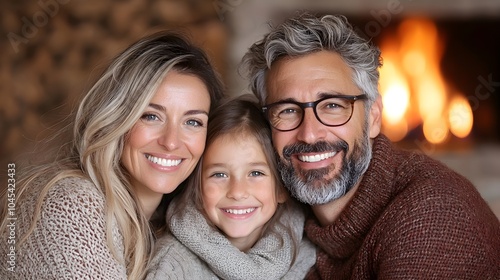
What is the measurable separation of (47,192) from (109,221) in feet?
0.59

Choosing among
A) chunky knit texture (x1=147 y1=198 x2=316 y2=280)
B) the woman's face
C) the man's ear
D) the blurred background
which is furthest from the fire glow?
the woman's face

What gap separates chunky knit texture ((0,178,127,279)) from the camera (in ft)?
5.36

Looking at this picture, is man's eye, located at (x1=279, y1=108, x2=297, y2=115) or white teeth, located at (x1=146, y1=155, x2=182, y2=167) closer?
white teeth, located at (x1=146, y1=155, x2=182, y2=167)

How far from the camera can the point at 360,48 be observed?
2.10 m

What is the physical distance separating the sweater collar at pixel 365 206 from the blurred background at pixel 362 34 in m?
1.39

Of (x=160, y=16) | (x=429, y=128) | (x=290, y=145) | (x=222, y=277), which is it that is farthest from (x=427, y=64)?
(x=222, y=277)

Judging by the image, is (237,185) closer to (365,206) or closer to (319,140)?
(319,140)

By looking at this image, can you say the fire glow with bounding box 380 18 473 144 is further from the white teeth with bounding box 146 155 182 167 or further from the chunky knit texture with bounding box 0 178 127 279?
the chunky knit texture with bounding box 0 178 127 279

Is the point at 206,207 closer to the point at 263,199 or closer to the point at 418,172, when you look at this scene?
the point at 263,199

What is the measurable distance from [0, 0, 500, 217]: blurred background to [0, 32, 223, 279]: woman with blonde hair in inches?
50.6

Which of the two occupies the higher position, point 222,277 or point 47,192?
point 47,192

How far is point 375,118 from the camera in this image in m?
2.13

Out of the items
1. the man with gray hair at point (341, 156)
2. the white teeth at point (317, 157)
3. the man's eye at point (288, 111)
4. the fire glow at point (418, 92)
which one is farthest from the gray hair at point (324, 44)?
the fire glow at point (418, 92)

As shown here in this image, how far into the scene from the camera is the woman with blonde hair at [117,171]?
167 cm
